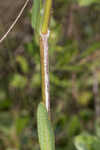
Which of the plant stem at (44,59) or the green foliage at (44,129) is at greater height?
the plant stem at (44,59)

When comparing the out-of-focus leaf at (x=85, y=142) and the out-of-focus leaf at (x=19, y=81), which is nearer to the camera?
the out-of-focus leaf at (x=85, y=142)

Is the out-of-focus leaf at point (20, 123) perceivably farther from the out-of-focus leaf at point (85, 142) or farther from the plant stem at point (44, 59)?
the plant stem at point (44, 59)

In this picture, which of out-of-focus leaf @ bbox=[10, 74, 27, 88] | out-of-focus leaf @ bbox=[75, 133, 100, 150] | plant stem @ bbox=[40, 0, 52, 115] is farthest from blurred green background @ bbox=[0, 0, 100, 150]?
plant stem @ bbox=[40, 0, 52, 115]

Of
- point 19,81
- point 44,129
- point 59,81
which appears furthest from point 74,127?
point 44,129

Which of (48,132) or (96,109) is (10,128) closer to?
(96,109)

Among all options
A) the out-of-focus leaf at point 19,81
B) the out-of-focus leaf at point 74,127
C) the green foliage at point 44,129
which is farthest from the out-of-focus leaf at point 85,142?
the out-of-focus leaf at point 19,81

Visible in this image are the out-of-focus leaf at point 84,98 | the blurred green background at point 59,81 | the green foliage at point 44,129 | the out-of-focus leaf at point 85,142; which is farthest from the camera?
the out-of-focus leaf at point 84,98

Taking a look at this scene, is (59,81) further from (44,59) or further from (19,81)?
(44,59)

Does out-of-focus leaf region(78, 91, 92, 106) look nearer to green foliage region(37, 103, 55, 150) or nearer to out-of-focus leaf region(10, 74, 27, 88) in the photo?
out-of-focus leaf region(10, 74, 27, 88)
